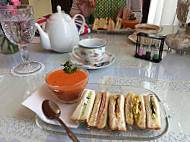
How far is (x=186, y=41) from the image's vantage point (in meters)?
0.78

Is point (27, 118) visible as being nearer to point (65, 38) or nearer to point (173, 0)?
point (65, 38)

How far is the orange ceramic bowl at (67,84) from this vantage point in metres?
0.44

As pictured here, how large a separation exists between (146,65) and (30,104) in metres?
0.51

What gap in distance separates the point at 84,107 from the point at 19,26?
46 centimetres

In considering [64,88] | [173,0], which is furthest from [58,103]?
[173,0]

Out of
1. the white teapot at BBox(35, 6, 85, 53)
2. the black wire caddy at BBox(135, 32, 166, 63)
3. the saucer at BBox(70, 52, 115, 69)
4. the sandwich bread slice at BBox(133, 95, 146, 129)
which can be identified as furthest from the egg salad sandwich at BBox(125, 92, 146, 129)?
the white teapot at BBox(35, 6, 85, 53)

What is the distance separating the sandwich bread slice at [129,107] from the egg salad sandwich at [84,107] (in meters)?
0.09

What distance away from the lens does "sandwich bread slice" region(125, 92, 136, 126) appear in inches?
14.9

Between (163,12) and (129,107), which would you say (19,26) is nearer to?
(129,107)

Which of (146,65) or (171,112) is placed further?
(146,65)

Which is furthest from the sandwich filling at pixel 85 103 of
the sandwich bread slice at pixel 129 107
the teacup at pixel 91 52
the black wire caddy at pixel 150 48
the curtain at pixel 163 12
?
the curtain at pixel 163 12

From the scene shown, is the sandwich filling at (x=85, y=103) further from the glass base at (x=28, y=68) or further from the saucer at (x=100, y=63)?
the glass base at (x=28, y=68)

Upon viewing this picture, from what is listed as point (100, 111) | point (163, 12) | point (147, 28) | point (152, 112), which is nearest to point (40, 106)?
point (100, 111)

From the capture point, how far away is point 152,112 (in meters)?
0.40
